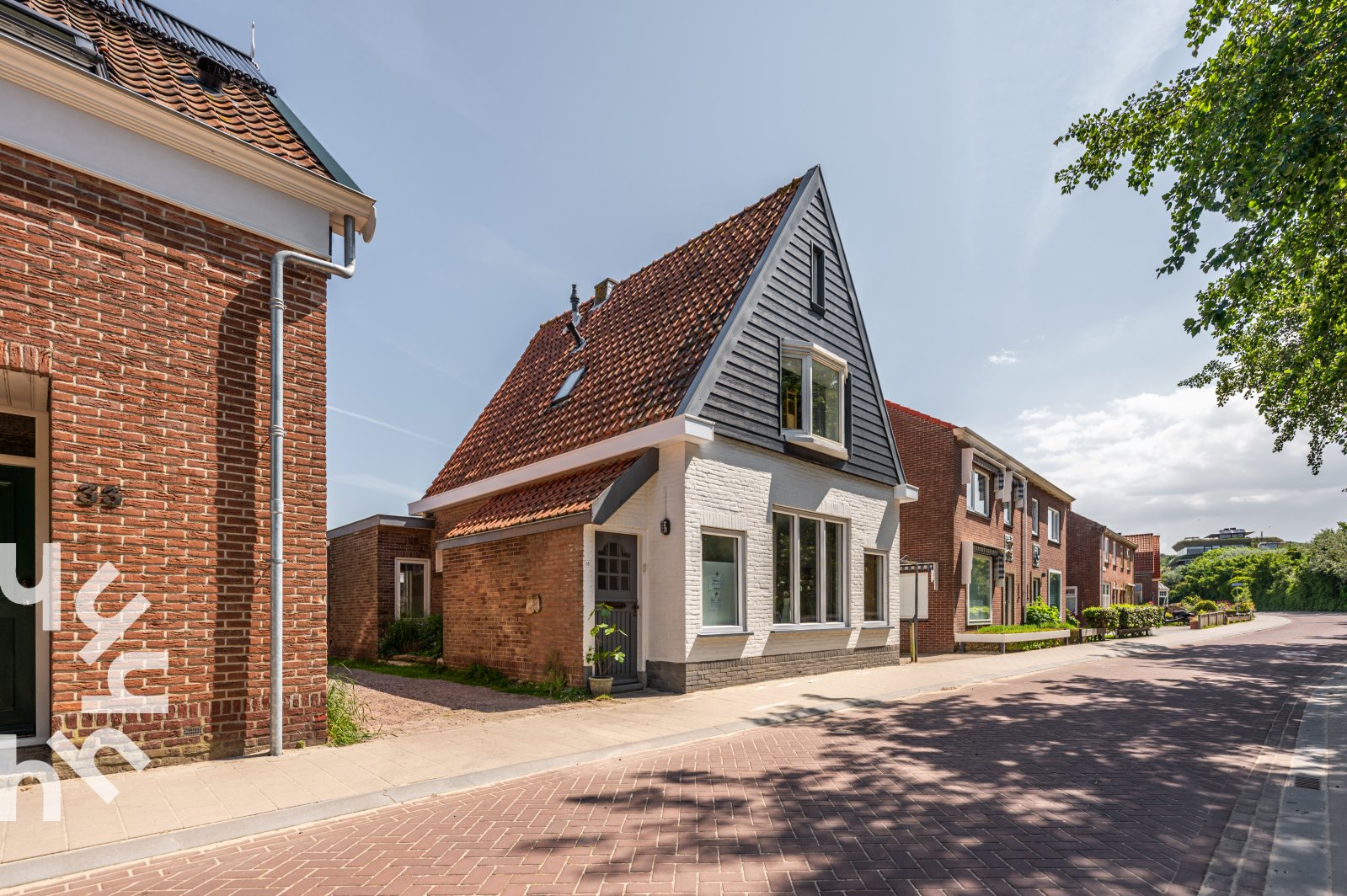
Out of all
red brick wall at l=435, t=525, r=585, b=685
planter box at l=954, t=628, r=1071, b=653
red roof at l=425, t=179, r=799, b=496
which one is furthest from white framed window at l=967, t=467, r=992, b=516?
red brick wall at l=435, t=525, r=585, b=685

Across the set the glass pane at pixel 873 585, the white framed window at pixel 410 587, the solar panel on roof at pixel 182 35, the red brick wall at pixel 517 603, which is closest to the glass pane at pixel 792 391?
the glass pane at pixel 873 585

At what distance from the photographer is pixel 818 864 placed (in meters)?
4.52

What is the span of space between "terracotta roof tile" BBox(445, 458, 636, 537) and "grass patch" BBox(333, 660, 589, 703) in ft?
8.12

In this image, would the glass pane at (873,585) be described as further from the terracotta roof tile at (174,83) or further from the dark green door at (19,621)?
the dark green door at (19,621)

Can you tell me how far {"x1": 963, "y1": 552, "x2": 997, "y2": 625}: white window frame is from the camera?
22312 mm

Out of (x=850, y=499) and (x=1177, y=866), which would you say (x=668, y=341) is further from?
(x=1177, y=866)

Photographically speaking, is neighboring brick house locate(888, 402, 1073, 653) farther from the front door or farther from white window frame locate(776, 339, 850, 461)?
the front door

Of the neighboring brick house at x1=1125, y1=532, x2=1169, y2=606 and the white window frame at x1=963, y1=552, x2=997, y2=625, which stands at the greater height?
the white window frame at x1=963, y1=552, x2=997, y2=625

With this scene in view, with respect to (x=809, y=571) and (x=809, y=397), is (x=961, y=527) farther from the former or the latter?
(x=809, y=397)

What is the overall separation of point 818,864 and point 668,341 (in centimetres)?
987

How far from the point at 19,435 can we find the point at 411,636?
1057cm

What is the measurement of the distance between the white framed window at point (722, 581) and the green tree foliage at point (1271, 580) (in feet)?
141

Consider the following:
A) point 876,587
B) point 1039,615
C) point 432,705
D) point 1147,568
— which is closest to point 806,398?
point 876,587

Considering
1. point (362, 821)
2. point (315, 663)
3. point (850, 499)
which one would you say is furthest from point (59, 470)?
point (850, 499)
